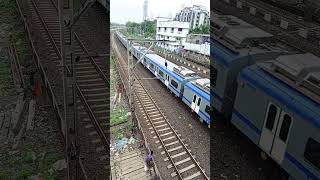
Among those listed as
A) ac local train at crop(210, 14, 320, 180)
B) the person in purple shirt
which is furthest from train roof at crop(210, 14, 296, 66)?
the person in purple shirt

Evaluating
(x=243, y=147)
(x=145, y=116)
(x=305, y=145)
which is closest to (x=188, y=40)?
(x=145, y=116)

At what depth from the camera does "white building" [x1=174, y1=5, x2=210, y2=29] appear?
1573 centimetres

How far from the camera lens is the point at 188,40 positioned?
16.6 metres

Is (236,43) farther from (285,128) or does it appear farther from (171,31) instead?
(171,31)

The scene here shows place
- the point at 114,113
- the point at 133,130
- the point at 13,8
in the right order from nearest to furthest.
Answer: the point at 133,130
the point at 114,113
the point at 13,8

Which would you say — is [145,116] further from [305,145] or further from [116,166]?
[305,145]

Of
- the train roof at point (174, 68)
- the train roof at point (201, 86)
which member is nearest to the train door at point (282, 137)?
the train roof at point (201, 86)

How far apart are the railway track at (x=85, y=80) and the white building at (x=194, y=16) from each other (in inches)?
151

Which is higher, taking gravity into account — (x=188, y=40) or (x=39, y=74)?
(x=188, y=40)

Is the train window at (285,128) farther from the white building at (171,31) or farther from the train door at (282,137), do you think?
the white building at (171,31)

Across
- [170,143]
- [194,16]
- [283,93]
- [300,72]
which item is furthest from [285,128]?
[194,16]

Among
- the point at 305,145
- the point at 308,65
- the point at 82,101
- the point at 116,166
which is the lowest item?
the point at 116,166

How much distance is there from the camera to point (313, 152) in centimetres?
708

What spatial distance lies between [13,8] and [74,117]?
1710cm
